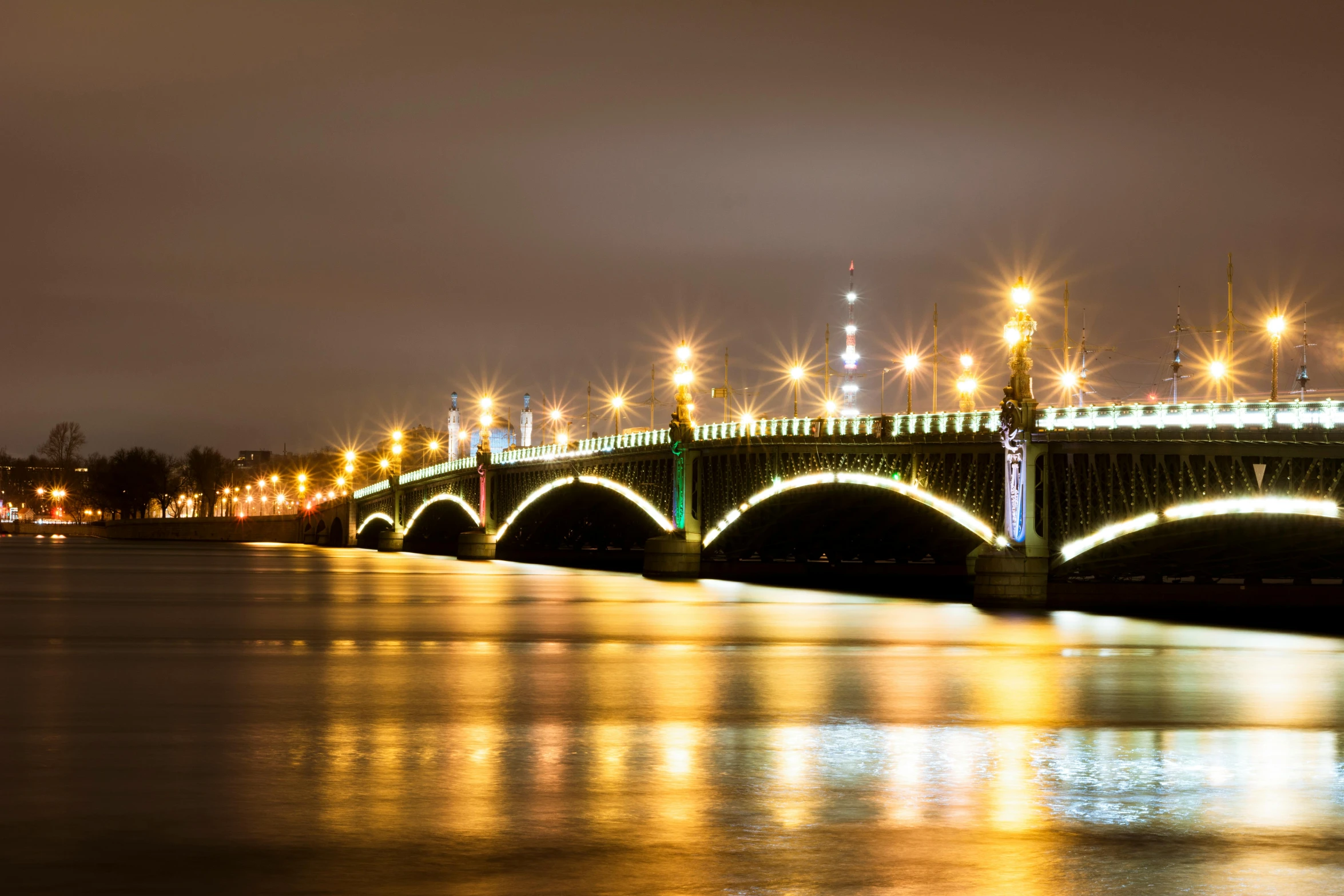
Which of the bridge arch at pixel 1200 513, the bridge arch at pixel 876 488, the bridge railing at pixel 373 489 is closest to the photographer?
the bridge arch at pixel 1200 513

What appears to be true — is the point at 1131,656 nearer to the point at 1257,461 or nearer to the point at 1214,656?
the point at 1214,656

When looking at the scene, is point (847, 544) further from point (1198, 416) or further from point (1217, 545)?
point (1198, 416)

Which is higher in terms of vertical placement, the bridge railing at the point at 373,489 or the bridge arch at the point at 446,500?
the bridge railing at the point at 373,489

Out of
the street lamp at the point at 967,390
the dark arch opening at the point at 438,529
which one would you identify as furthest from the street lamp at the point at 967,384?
the dark arch opening at the point at 438,529

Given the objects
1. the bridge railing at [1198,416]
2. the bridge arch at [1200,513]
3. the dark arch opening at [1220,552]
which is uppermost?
the bridge railing at [1198,416]

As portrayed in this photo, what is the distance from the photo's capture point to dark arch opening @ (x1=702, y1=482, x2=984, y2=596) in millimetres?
70688

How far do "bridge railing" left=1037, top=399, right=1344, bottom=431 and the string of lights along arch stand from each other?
0.06 metres

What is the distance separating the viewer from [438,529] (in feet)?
507

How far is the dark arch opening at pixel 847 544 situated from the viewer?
70688mm

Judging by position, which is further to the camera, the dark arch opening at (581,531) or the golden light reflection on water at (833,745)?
the dark arch opening at (581,531)

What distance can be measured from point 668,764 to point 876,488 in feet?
158

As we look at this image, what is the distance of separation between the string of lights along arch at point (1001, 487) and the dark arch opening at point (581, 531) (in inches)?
60.1

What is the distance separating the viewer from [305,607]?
55.5 m

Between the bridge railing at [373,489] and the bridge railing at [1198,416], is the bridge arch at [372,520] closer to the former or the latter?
the bridge railing at [373,489]
